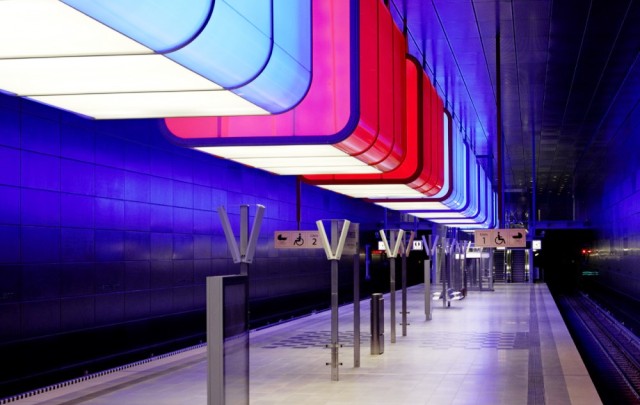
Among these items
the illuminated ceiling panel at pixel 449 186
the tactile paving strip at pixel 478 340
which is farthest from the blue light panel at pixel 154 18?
the illuminated ceiling panel at pixel 449 186

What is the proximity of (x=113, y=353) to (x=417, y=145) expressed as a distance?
760 centimetres

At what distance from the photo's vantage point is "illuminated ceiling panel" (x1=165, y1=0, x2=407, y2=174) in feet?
37.7

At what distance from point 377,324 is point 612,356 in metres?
11.5

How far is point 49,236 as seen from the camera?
57.3ft

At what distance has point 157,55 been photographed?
21.3 feet

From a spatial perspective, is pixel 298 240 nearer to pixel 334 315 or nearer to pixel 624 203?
pixel 334 315

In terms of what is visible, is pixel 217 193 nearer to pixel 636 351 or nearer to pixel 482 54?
pixel 482 54

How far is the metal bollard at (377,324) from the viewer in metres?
17.4

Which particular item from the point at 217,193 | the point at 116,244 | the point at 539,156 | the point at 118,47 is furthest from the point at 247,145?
the point at 539,156

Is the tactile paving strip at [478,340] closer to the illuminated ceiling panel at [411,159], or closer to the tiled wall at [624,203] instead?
the illuminated ceiling panel at [411,159]

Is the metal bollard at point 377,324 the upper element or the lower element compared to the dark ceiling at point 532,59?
lower

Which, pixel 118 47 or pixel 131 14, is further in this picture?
pixel 118 47

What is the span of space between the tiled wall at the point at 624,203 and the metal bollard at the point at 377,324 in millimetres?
18593

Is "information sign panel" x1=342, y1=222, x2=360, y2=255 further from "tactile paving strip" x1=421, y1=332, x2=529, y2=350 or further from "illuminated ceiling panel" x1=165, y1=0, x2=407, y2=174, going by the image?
"tactile paving strip" x1=421, y1=332, x2=529, y2=350
